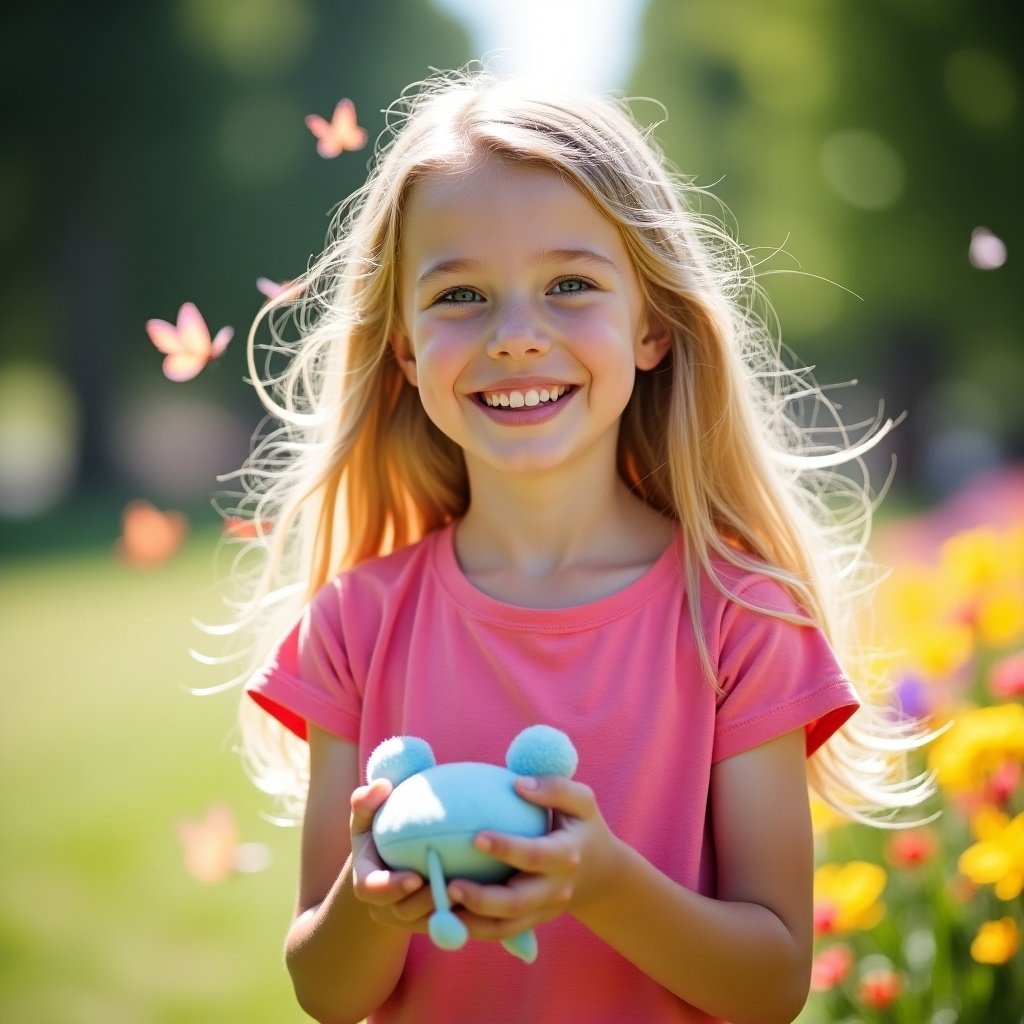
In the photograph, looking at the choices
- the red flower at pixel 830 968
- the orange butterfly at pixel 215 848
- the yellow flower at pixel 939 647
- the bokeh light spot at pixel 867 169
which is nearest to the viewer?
the red flower at pixel 830 968

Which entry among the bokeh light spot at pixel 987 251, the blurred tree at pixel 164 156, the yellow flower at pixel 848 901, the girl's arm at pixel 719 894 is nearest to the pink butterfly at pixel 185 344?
the girl's arm at pixel 719 894

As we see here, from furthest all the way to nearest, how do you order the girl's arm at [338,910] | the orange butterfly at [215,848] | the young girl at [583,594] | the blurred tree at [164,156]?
the blurred tree at [164,156] → the orange butterfly at [215,848] → the young girl at [583,594] → the girl's arm at [338,910]

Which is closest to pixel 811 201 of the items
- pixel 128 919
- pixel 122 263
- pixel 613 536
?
pixel 122 263

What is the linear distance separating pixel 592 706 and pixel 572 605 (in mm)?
160

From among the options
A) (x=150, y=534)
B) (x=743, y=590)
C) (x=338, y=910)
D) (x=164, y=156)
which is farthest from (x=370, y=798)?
(x=164, y=156)

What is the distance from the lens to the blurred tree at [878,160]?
10.8 metres

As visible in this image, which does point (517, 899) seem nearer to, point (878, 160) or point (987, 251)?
point (987, 251)

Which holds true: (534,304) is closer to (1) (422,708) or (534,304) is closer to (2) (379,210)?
(2) (379,210)

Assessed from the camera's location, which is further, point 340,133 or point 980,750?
point 980,750

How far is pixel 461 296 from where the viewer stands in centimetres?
177

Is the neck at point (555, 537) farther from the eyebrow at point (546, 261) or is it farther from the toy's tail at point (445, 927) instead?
the toy's tail at point (445, 927)

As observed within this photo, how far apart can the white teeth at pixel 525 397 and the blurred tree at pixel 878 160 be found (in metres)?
8.01

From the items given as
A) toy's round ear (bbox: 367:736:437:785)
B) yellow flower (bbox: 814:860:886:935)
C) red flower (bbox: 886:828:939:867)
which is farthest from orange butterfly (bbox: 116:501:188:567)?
red flower (bbox: 886:828:939:867)

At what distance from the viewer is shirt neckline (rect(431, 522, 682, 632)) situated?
1.74m
